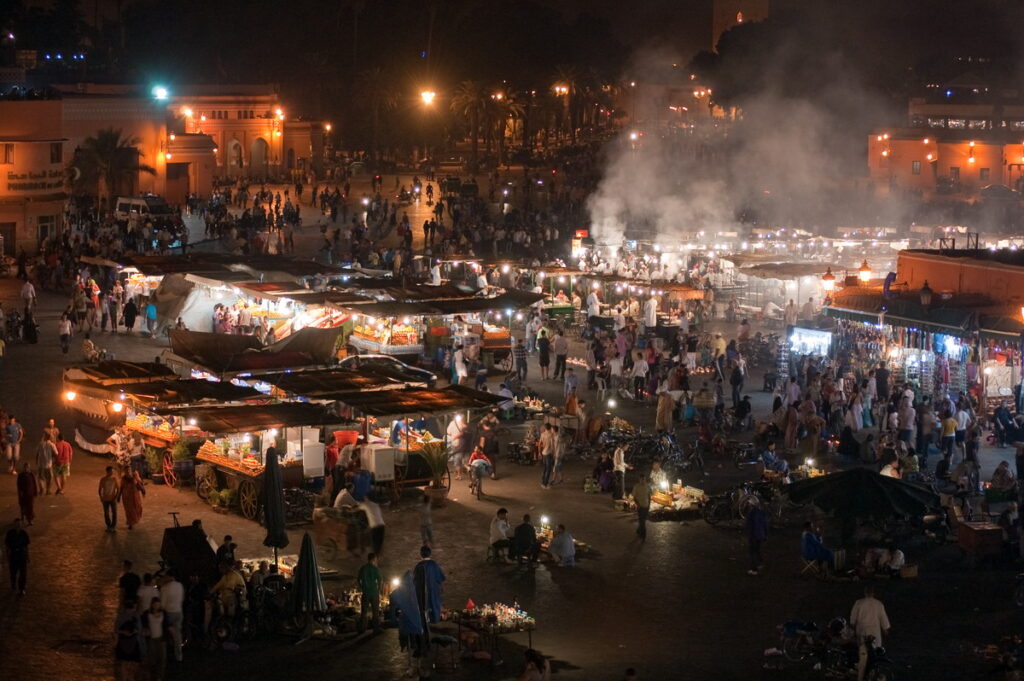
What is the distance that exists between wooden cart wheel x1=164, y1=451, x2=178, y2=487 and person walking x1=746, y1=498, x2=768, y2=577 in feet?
30.3

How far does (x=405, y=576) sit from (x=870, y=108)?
8714cm

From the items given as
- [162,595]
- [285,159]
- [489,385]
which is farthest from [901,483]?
[285,159]

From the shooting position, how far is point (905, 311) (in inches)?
1242

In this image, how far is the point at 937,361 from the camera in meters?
30.8

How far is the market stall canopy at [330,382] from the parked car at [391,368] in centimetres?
49

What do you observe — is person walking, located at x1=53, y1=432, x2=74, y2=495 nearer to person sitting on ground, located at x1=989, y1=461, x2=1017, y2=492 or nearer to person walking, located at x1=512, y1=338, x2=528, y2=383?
person walking, located at x1=512, y1=338, x2=528, y2=383

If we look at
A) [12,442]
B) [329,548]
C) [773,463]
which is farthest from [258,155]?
[329,548]

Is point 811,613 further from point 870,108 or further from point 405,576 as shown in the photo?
point 870,108

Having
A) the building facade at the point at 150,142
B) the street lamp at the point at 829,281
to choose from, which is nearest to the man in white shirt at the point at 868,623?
the street lamp at the point at 829,281

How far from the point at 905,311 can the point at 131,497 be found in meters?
17.2

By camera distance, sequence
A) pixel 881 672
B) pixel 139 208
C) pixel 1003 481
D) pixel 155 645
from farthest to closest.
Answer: pixel 139 208, pixel 1003 481, pixel 881 672, pixel 155 645

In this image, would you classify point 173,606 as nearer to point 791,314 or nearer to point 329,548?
point 329,548

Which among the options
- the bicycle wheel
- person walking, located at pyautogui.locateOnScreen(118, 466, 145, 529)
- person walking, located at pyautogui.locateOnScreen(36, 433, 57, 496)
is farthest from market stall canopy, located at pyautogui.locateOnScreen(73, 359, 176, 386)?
the bicycle wheel

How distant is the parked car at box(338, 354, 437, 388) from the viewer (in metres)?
27.1
